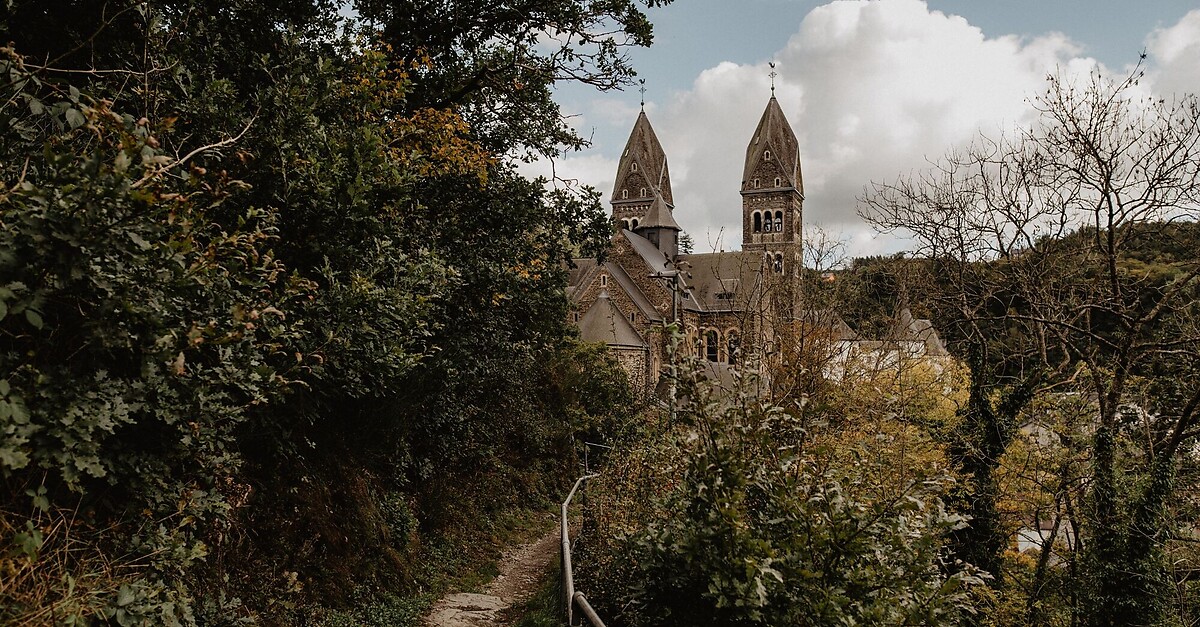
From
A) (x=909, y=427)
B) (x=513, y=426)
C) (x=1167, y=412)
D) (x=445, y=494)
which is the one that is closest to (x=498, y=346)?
(x=445, y=494)

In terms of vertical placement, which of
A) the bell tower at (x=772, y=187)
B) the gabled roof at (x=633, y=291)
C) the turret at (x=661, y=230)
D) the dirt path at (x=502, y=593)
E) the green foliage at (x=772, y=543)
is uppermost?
the bell tower at (x=772, y=187)

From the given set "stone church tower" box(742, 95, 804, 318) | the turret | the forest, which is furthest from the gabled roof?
the forest

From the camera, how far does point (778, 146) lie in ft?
182

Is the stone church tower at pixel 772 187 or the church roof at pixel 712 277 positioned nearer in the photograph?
the church roof at pixel 712 277

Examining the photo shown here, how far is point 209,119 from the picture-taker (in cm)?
546

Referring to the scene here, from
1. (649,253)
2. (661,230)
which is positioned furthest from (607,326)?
(661,230)

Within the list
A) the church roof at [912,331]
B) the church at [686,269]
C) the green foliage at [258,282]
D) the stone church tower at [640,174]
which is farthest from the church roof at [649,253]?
the green foliage at [258,282]

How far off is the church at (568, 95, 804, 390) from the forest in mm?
5712

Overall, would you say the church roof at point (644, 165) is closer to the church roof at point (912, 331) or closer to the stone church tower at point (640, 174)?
the stone church tower at point (640, 174)

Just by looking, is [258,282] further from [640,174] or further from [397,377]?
[640,174]

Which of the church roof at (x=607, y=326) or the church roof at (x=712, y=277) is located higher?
the church roof at (x=712, y=277)

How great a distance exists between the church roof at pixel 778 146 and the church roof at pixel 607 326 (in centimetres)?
2897

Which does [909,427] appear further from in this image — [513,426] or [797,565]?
[797,565]

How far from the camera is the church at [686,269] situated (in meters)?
20.8
